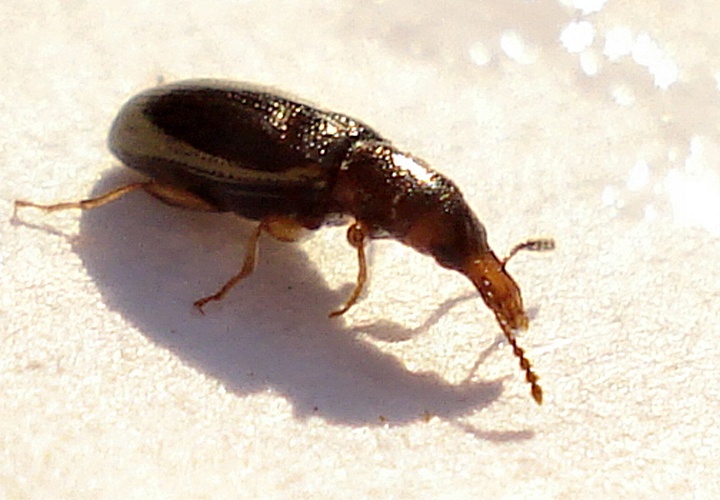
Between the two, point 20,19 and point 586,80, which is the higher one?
point 586,80

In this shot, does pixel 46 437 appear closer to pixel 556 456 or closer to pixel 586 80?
pixel 556 456

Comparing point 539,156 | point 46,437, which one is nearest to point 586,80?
point 539,156

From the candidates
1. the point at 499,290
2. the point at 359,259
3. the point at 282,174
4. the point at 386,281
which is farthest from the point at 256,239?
the point at 499,290

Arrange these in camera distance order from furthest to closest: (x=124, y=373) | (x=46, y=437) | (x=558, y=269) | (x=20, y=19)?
(x=20, y=19), (x=558, y=269), (x=124, y=373), (x=46, y=437)

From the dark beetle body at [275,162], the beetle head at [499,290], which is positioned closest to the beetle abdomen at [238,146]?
the dark beetle body at [275,162]

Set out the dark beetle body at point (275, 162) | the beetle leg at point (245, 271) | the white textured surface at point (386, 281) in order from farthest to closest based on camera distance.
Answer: the dark beetle body at point (275, 162), the beetle leg at point (245, 271), the white textured surface at point (386, 281)

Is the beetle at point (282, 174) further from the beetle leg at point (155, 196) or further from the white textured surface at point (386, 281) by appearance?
the white textured surface at point (386, 281)

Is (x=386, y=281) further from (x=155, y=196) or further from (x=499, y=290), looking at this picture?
(x=155, y=196)
